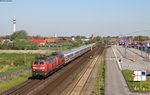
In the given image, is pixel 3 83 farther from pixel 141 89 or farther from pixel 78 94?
pixel 141 89

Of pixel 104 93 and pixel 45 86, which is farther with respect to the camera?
pixel 45 86

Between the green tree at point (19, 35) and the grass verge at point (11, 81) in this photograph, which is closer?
the grass verge at point (11, 81)

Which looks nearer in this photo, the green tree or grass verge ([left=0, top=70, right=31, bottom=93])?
grass verge ([left=0, top=70, right=31, bottom=93])

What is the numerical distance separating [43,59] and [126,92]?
13.9 m

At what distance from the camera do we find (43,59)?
34.7m

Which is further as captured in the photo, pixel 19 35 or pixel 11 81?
pixel 19 35

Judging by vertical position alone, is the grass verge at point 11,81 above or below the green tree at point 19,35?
below

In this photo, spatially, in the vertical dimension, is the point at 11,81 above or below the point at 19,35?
below

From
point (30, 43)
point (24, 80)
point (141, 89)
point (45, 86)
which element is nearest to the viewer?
point (141, 89)

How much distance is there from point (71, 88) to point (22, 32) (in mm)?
159968

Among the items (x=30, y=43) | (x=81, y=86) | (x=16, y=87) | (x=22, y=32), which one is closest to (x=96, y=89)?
(x=81, y=86)

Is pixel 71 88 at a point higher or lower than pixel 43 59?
lower

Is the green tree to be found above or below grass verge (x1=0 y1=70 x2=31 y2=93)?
above

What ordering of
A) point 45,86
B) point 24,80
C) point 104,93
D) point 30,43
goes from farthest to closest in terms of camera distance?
point 30,43
point 24,80
point 45,86
point 104,93
